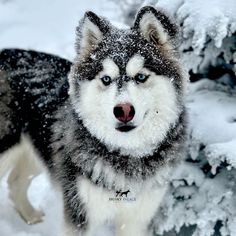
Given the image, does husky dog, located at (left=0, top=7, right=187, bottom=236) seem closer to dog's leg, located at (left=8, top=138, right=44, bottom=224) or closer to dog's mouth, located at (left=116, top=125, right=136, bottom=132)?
dog's mouth, located at (left=116, top=125, right=136, bottom=132)

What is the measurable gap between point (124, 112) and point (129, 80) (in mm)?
252

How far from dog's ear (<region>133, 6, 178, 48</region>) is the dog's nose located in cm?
60

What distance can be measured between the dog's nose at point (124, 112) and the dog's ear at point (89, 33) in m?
0.60

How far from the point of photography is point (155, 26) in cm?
327

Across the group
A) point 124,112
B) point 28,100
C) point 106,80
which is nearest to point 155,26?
point 106,80

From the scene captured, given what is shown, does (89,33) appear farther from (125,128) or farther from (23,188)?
(23,188)

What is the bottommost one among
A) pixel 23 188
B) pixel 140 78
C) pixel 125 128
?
pixel 23 188

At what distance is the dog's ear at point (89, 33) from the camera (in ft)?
10.9

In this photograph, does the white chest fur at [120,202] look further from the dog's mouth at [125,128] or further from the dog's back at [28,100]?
the dog's back at [28,100]

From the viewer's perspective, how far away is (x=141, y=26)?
10.9 feet

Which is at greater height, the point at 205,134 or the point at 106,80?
the point at 106,80

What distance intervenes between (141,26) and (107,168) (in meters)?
0.95

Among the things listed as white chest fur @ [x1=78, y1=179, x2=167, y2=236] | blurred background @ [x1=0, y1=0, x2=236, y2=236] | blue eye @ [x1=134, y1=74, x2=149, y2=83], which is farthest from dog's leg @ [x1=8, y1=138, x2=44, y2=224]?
blue eye @ [x1=134, y1=74, x2=149, y2=83]

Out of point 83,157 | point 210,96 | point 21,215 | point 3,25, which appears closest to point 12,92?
point 83,157
